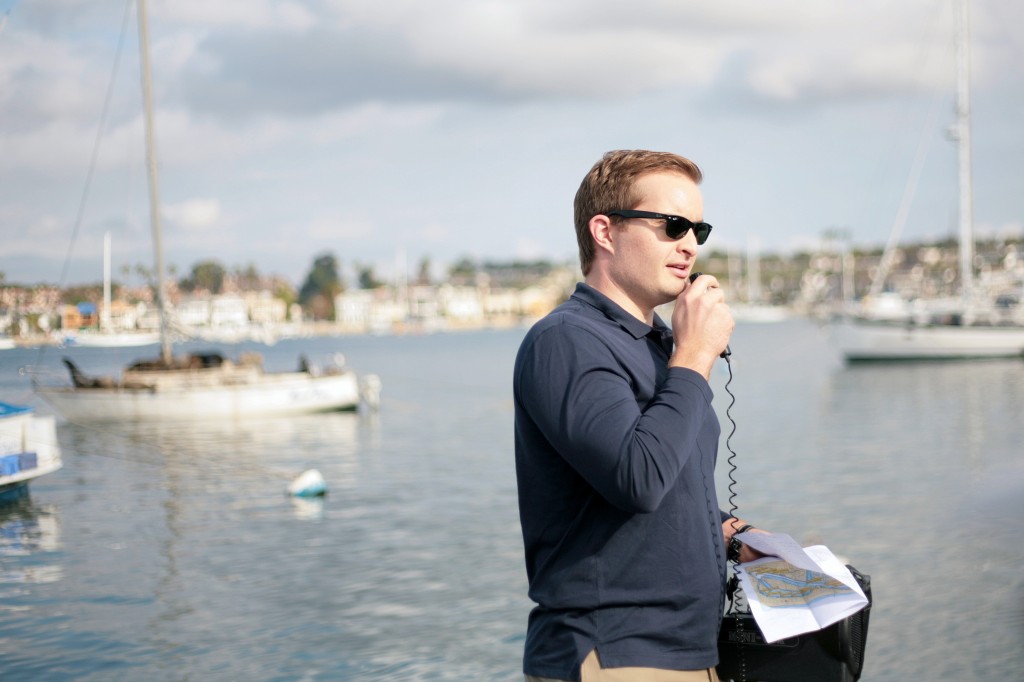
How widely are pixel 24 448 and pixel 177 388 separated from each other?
18.0 m

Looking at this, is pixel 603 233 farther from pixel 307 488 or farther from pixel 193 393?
pixel 193 393

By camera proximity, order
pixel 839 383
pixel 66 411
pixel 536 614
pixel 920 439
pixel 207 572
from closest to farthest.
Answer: pixel 536 614
pixel 207 572
pixel 920 439
pixel 66 411
pixel 839 383

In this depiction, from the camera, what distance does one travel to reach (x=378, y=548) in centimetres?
1266

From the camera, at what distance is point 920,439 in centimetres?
2427

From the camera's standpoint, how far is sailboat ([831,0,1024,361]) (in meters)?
49.5

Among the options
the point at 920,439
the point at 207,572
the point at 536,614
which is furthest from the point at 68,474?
the point at 536,614

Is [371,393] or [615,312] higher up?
[615,312]

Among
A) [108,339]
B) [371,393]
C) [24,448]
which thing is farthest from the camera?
[371,393]

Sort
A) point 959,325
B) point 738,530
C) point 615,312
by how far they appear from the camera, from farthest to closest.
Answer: point 959,325 → point 738,530 → point 615,312

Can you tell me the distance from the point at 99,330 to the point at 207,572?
5.56 m

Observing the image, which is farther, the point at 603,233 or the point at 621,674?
the point at 603,233

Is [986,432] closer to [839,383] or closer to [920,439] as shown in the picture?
[920,439]

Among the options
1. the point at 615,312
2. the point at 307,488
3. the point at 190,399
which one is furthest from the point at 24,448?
the point at 190,399

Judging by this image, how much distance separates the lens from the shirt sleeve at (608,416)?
2010mm
